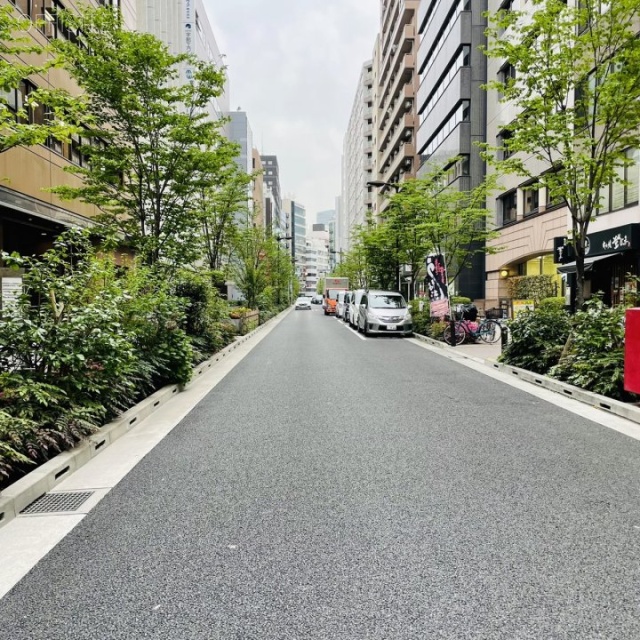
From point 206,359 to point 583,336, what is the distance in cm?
843

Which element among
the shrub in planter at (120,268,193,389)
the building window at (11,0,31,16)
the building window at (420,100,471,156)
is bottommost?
the shrub in planter at (120,268,193,389)

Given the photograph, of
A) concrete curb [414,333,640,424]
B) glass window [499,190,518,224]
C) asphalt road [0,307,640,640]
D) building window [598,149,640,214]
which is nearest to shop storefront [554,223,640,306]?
building window [598,149,640,214]

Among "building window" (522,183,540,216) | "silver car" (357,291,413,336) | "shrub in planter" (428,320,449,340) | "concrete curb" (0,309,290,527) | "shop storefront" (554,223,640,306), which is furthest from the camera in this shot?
"building window" (522,183,540,216)

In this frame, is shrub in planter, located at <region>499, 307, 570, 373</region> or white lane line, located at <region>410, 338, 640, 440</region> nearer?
white lane line, located at <region>410, 338, 640, 440</region>

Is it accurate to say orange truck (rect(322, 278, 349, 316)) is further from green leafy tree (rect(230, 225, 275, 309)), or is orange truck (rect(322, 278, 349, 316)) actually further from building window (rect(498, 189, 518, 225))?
building window (rect(498, 189, 518, 225))

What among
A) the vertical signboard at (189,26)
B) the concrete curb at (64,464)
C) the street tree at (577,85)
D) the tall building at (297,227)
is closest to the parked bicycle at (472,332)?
the street tree at (577,85)

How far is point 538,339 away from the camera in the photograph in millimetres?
10859

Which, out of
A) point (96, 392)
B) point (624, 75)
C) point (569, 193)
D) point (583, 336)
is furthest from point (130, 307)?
point (624, 75)

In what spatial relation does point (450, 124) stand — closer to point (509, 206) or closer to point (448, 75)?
point (448, 75)

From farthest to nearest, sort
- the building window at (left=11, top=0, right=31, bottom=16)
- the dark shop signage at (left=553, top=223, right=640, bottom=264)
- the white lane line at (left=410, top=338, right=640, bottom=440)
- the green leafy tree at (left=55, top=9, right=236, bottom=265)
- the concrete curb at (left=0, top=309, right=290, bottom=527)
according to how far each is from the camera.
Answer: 1. the building window at (left=11, top=0, right=31, bottom=16)
2. the dark shop signage at (left=553, top=223, right=640, bottom=264)
3. the green leafy tree at (left=55, top=9, right=236, bottom=265)
4. the white lane line at (left=410, top=338, right=640, bottom=440)
5. the concrete curb at (left=0, top=309, right=290, bottom=527)

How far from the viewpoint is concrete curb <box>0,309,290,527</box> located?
3.84 m

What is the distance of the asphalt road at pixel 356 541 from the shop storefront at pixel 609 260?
11.9 metres

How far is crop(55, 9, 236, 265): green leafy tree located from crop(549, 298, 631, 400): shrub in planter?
8884 mm

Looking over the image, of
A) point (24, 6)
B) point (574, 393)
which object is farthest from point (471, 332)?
point (24, 6)
